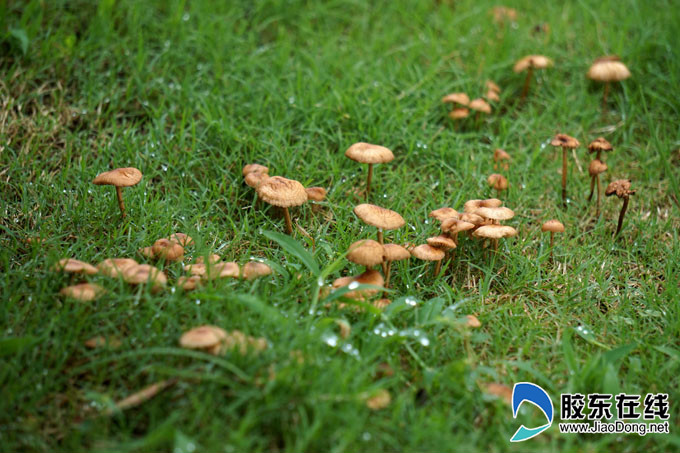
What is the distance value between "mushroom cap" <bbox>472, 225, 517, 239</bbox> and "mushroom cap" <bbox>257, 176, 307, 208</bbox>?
1062mm

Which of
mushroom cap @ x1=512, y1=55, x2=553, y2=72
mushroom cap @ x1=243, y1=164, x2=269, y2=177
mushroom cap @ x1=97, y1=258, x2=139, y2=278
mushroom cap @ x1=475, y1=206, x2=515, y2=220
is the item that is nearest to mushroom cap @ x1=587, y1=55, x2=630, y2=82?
mushroom cap @ x1=512, y1=55, x2=553, y2=72

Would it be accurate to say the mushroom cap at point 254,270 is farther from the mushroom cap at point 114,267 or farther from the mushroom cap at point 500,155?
the mushroom cap at point 500,155

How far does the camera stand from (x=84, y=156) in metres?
4.13

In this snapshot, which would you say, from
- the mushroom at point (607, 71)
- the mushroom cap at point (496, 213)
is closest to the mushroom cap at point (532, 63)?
the mushroom at point (607, 71)

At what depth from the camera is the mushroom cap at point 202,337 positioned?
8.05 ft

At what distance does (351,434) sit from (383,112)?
116 inches

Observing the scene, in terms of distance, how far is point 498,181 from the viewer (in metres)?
4.04

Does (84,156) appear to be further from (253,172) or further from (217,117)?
(253,172)

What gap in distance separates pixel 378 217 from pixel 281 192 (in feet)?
2.07

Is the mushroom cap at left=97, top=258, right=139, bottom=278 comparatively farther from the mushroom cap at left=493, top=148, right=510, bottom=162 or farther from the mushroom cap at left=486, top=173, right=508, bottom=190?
the mushroom cap at left=493, top=148, right=510, bottom=162

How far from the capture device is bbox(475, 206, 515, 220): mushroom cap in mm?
3330

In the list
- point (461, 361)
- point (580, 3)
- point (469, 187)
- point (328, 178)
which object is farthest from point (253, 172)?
point (580, 3)

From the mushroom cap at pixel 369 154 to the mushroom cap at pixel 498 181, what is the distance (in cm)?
83

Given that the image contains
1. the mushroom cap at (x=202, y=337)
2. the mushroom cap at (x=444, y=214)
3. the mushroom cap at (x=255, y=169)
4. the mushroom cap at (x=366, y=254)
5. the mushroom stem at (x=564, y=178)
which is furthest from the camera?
the mushroom stem at (x=564, y=178)
